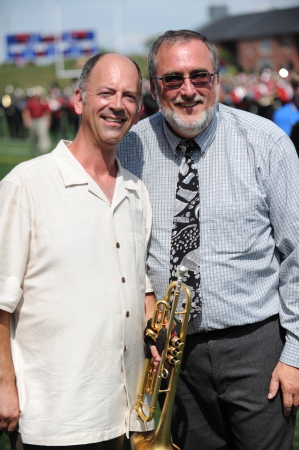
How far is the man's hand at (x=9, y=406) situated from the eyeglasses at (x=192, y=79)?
1.56 meters

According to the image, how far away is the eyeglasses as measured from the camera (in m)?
3.17

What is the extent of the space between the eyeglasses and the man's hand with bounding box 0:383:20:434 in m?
1.56

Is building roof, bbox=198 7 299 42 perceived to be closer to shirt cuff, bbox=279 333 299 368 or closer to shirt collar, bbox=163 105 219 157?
shirt collar, bbox=163 105 219 157

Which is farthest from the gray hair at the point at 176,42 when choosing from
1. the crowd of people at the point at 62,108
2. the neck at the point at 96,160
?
the crowd of people at the point at 62,108

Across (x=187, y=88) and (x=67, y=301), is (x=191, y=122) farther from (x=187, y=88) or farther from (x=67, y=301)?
(x=67, y=301)

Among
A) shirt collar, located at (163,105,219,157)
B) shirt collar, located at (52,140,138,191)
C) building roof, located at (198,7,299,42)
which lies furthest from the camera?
building roof, located at (198,7,299,42)

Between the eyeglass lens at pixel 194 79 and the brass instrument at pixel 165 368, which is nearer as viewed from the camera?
the brass instrument at pixel 165 368

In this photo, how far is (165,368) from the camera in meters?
3.00

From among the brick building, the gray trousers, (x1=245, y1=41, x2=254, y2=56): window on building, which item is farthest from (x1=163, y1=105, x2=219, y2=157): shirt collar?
(x1=245, y1=41, x2=254, y2=56): window on building

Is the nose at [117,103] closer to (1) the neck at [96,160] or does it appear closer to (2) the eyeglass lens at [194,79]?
(1) the neck at [96,160]

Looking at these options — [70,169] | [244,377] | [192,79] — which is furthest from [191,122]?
[244,377]

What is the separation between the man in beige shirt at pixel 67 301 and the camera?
2.73 meters

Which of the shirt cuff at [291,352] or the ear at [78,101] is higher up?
the ear at [78,101]

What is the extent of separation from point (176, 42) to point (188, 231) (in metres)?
0.91
